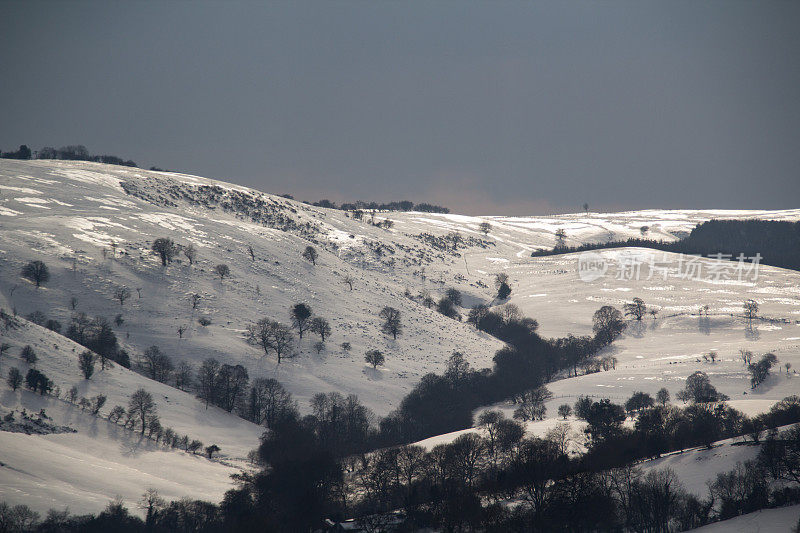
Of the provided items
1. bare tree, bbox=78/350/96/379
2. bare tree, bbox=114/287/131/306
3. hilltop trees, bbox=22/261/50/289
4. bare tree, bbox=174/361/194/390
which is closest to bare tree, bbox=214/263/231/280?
bare tree, bbox=114/287/131/306

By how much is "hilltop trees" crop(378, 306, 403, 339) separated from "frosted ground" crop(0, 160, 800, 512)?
2.31m

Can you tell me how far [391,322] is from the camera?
5012 inches

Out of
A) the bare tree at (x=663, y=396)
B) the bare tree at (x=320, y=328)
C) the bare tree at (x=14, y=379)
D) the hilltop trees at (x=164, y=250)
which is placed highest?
the hilltop trees at (x=164, y=250)

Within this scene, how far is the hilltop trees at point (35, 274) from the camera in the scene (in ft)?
344

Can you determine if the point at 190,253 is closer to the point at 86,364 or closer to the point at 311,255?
the point at 311,255

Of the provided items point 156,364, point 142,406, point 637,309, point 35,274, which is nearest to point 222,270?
point 35,274

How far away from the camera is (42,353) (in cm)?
A: 8044

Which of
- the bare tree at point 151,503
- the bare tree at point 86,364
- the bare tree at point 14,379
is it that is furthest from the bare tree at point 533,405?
the bare tree at point 14,379

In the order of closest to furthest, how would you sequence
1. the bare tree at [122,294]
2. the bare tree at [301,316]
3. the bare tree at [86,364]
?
the bare tree at [86,364] < the bare tree at [122,294] < the bare tree at [301,316]

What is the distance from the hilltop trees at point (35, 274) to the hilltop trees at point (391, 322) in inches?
2645

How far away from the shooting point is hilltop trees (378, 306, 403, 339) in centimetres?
12656

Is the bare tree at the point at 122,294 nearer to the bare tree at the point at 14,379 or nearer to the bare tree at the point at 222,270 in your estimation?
the bare tree at the point at 222,270

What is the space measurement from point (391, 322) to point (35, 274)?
70.0m

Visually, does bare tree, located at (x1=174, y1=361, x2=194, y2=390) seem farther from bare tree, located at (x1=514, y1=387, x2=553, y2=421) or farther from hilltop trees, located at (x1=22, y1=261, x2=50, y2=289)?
bare tree, located at (x1=514, y1=387, x2=553, y2=421)
